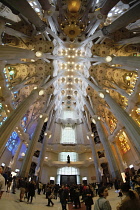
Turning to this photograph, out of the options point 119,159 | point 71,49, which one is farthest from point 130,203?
point 71,49

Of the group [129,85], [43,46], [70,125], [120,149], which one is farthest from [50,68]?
[120,149]

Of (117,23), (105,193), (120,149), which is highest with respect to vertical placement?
(117,23)

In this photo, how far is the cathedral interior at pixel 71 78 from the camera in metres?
15.2

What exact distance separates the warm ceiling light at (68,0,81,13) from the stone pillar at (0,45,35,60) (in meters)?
14.7

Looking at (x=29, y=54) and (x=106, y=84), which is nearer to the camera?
(x=29, y=54)

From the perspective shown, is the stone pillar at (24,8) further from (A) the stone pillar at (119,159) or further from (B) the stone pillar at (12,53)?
(A) the stone pillar at (119,159)

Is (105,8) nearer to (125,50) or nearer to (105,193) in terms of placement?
(125,50)

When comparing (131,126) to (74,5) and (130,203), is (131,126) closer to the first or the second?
(130,203)

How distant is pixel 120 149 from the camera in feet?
86.6

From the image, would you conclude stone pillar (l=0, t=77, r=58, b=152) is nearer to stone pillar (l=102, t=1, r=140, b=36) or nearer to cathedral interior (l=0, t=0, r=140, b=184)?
cathedral interior (l=0, t=0, r=140, b=184)

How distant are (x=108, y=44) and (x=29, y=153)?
64.8 ft

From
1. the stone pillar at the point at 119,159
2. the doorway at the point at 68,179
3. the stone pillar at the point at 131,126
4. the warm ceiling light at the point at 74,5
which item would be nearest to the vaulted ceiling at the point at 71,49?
the warm ceiling light at the point at 74,5

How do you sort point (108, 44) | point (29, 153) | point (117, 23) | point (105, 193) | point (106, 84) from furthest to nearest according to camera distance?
1. point (106, 84)
2. point (108, 44)
3. point (29, 153)
4. point (117, 23)
5. point (105, 193)

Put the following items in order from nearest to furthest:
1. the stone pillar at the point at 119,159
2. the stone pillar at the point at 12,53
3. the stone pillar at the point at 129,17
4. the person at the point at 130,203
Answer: the person at the point at 130,203 → the stone pillar at the point at 12,53 → the stone pillar at the point at 129,17 → the stone pillar at the point at 119,159
